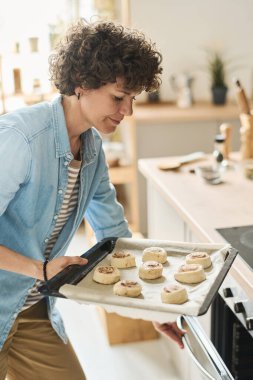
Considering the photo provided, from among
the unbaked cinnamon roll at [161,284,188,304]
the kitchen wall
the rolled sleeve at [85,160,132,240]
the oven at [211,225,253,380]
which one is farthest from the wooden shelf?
the unbaked cinnamon roll at [161,284,188,304]

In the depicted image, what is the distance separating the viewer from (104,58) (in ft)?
4.23

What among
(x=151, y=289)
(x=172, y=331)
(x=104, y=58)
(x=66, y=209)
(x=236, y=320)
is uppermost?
(x=104, y=58)

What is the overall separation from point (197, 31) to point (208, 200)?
1515mm

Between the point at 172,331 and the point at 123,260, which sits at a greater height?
the point at 123,260

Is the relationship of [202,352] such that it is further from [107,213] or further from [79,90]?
[79,90]

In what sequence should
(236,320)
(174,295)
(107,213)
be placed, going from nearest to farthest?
(174,295) → (236,320) → (107,213)

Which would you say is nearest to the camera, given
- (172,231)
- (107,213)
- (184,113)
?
(107,213)

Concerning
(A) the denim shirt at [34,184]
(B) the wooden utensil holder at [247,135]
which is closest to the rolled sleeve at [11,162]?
(A) the denim shirt at [34,184]

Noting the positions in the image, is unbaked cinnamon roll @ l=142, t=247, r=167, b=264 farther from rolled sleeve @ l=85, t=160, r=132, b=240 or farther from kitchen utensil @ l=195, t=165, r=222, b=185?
kitchen utensil @ l=195, t=165, r=222, b=185

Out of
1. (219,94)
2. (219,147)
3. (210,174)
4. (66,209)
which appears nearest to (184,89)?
(219,94)

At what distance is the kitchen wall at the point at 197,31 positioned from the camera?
2947mm

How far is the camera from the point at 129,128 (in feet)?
9.36

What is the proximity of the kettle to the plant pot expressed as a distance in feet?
0.44

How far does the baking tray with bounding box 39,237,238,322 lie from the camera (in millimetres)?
1131
